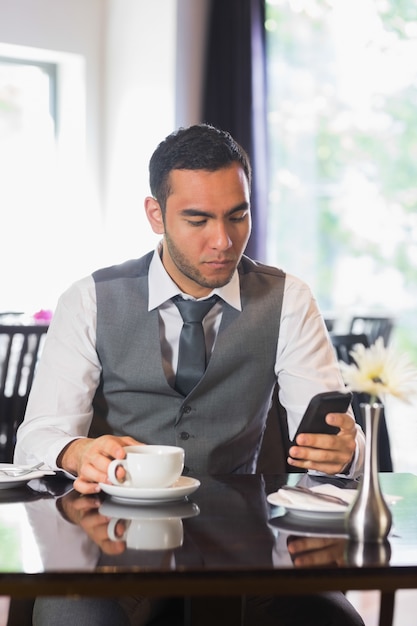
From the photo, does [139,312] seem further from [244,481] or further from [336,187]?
[336,187]

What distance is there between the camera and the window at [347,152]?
555 cm

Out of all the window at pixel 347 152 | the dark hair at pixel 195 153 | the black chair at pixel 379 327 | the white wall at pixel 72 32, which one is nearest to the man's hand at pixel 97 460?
the dark hair at pixel 195 153

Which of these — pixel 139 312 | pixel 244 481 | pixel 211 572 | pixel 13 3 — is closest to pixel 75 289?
pixel 139 312

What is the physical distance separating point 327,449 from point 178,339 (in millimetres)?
480

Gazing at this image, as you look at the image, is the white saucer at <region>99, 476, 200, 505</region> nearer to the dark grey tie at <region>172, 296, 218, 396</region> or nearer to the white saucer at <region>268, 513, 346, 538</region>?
the white saucer at <region>268, 513, 346, 538</region>

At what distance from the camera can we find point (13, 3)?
532cm

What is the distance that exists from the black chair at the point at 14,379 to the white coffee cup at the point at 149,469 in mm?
1702

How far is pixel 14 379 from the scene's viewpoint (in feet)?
10.4

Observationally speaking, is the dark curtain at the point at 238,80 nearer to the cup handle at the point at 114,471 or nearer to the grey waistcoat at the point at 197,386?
the grey waistcoat at the point at 197,386

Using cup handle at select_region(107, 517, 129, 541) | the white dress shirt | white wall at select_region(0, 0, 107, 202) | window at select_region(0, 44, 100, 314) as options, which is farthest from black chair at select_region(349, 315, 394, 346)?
cup handle at select_region(107, 517, 129, 541)

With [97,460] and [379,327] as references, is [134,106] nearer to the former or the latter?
[379,327]

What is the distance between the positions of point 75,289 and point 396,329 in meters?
3.93

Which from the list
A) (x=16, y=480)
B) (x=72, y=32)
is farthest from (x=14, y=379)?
(x=72, y=32)

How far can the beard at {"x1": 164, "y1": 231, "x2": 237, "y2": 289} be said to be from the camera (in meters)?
1.81
